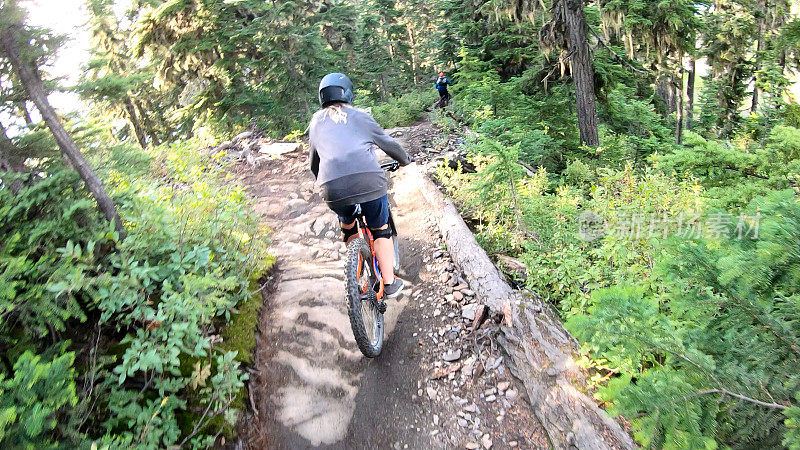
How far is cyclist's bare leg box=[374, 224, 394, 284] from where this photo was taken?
14.5 feet

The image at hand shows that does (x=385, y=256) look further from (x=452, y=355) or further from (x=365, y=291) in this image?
(x=452, y=355)

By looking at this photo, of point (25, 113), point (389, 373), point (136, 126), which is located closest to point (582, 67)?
point (389, 373)

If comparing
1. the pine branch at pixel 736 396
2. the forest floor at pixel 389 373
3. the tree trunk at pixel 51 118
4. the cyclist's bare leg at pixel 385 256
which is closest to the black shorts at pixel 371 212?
the cyclist's bare leg at pixel 385 256

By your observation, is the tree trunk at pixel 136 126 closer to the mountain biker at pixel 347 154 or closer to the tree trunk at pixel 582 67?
the mountain biker at pixel 347 154

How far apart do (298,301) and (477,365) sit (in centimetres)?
241

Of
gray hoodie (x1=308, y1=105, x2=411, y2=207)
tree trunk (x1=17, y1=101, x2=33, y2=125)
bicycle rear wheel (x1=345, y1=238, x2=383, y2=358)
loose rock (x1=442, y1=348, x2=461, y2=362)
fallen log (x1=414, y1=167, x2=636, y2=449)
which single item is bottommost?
loose rock (x1=442, y1=348, x2=461, y2=362)

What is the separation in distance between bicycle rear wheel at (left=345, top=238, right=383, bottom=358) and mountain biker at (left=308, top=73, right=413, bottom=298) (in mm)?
381

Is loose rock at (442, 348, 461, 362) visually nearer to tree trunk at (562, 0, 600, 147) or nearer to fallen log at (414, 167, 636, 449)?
fallen log at (414, 167, 636, 449)

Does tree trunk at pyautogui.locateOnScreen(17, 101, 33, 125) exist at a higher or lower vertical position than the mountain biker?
higher

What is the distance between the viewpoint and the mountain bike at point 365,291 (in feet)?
12.6

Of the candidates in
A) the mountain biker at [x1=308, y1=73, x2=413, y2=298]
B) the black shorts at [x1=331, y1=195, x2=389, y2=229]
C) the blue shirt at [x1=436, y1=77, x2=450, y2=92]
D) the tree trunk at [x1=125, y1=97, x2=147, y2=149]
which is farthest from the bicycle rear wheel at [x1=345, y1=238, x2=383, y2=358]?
the tree trunk at [x1=125, y1=97, x2=147, y2=149]

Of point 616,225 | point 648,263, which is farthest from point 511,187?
point 648,263

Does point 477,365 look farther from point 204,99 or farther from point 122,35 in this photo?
point 122,35

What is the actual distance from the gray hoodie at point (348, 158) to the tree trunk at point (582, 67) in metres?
7.91
